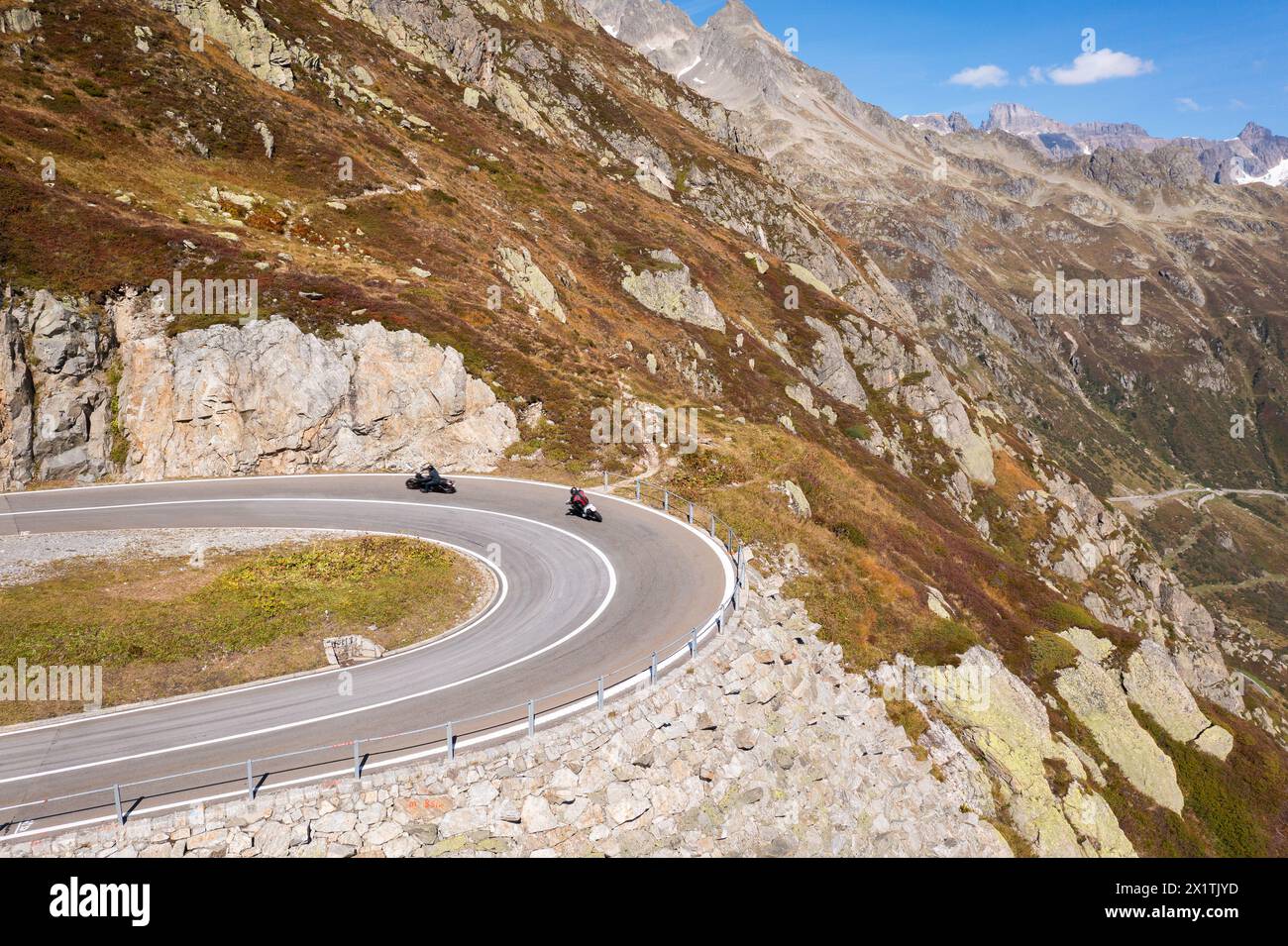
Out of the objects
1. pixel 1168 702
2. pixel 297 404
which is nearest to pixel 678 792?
pixel 297 404

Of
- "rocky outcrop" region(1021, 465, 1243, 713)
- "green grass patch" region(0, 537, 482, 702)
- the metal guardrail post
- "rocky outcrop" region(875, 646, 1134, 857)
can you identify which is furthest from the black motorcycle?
"rocky outcrop" region(1021, 465, 1243, 713)

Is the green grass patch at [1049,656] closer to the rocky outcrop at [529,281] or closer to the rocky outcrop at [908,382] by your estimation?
the rocky outcrop at [529,281]

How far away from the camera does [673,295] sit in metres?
77.6

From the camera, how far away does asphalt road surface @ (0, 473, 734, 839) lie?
14820mm

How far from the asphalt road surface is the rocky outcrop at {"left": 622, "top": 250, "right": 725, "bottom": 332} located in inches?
1777

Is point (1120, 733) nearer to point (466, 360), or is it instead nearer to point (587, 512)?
point (587, 512)

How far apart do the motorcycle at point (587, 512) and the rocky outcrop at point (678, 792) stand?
10444 millimetres

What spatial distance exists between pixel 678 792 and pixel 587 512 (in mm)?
16839

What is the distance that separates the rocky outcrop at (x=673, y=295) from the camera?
250 feet

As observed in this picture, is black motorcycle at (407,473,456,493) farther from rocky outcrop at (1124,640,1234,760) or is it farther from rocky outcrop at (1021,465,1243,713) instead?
rocky outcrop at (1021,465,1243,713)

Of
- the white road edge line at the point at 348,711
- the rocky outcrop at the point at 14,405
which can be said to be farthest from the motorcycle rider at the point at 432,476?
the rocky outcrop at the point at 14,405

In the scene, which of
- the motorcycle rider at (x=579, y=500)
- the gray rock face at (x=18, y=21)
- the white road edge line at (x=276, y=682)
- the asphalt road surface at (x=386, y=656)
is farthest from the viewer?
the gray rock face at (x=18, y=21)
